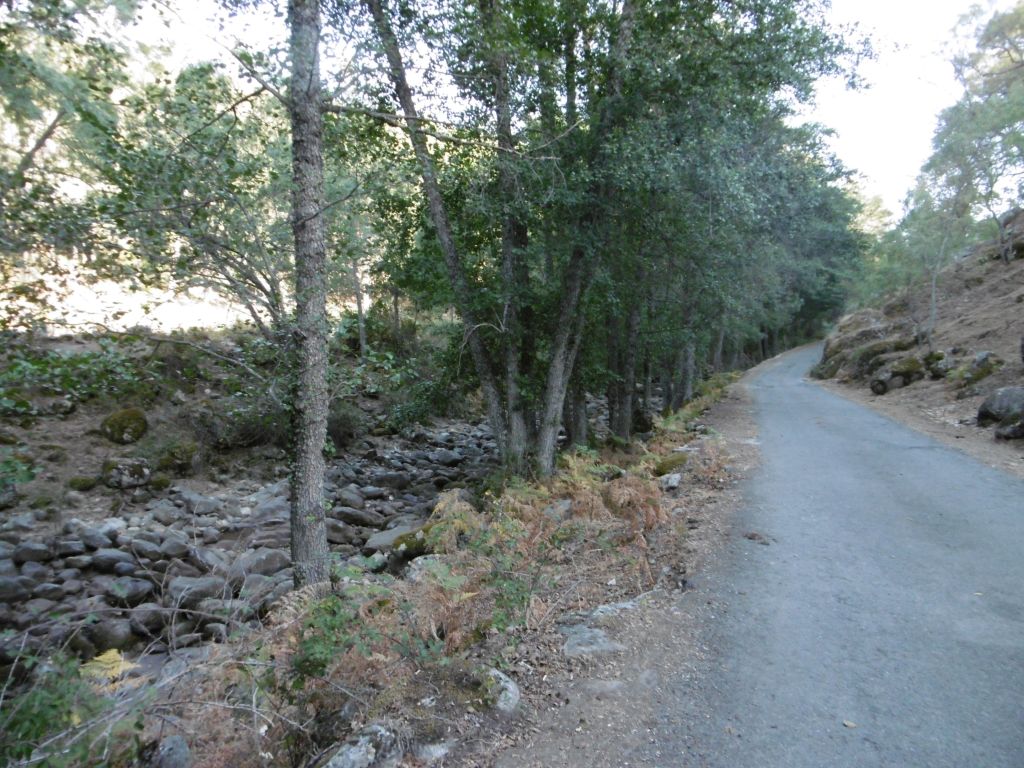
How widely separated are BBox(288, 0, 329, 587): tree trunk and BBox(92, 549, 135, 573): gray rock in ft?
20.1

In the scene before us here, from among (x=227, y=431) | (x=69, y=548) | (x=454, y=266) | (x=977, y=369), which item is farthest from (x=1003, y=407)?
(x=227, y=431)

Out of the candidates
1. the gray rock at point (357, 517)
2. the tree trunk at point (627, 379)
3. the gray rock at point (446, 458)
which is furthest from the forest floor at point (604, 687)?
the gray rock at point (446, 458)

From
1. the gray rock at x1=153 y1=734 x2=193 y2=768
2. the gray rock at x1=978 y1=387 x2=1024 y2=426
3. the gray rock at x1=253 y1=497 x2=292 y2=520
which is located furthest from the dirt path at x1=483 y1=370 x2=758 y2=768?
the gray rock at x1=253 y1=497 x2=292 y2=520

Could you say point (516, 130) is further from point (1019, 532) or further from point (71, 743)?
point (71, 743)

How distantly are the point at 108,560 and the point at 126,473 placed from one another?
195 inches

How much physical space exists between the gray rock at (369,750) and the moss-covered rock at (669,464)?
7.46 metres

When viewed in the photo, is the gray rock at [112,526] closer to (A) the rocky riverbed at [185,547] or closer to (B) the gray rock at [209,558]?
(A) the rocky riverbed at [185,547]

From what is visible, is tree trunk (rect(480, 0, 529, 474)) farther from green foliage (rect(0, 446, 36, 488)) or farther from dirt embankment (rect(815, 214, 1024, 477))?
dirt embankment (rect(815, 214, 1024, 477))

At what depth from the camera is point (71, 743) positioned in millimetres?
3010

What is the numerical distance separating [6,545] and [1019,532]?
52.8 ft

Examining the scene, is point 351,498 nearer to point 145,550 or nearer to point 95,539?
point 145,550

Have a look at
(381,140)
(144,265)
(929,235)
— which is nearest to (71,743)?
(144,265)

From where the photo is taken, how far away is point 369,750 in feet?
10.9

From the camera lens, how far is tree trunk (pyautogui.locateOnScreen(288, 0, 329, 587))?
6574 millimetres
